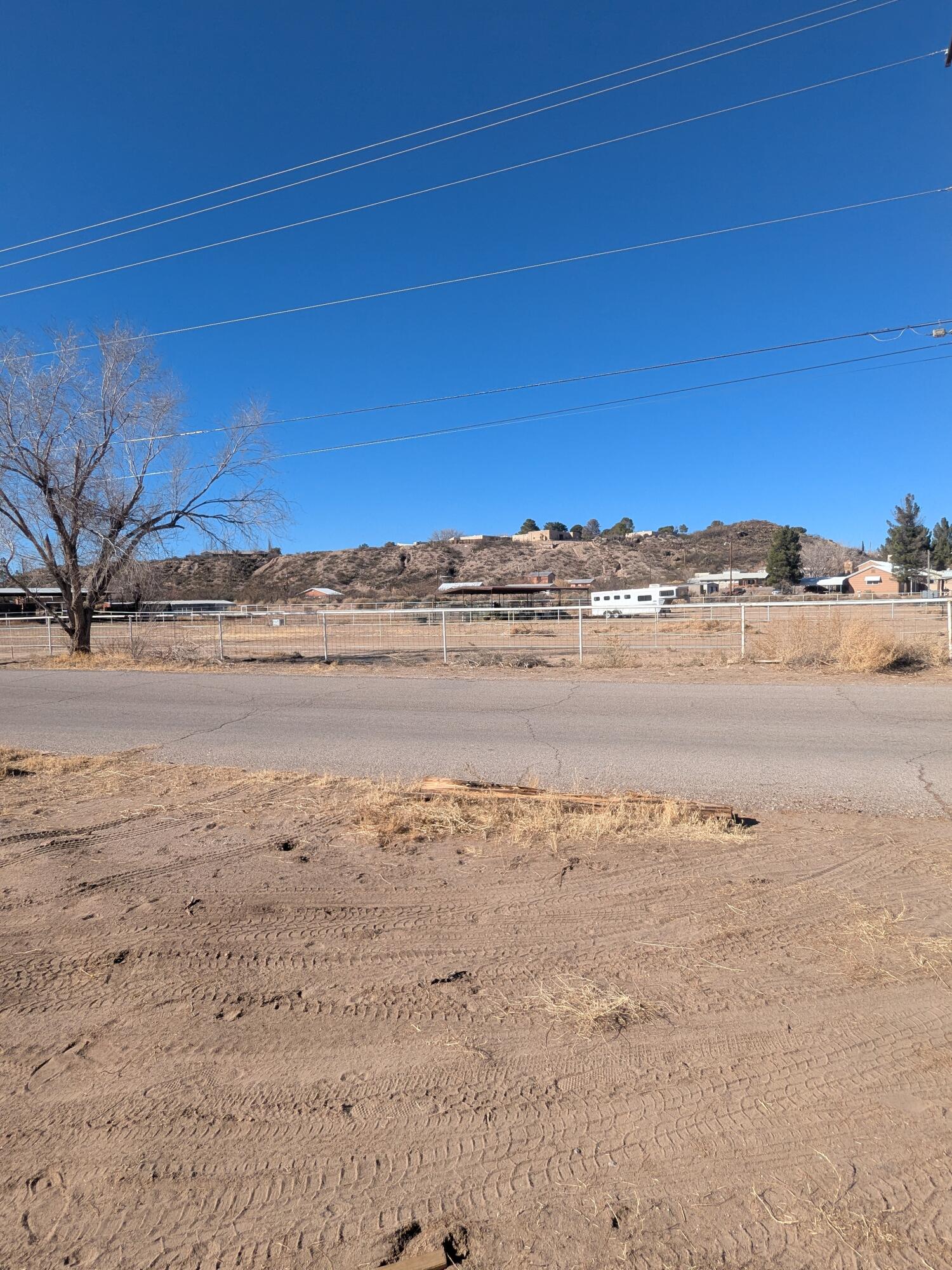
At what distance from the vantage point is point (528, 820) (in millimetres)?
6098

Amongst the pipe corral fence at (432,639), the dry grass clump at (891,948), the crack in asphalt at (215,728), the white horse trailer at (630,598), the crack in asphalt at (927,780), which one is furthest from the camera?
the white horse trailer at (630,598)

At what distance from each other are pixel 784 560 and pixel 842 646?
7524 cm

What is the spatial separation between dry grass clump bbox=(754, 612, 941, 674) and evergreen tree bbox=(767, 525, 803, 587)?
2823 inches

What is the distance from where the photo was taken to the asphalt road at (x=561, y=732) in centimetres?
770

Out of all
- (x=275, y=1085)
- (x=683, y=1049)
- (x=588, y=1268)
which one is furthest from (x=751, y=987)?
(x=275, y=1085)

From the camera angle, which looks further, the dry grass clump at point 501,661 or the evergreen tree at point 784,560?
the evergreen tree at point 784,560

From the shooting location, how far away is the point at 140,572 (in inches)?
944

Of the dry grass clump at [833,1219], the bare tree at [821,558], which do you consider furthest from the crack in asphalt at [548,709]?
the bare tree at [821,558]

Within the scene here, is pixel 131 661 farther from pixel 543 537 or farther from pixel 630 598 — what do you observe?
pixel 543 537

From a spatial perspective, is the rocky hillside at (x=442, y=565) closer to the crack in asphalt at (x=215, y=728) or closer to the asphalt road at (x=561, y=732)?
the asphalt road at (x=561, y=732)

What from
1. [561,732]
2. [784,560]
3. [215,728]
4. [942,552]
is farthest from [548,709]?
[942,552]

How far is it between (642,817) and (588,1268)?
401 cm

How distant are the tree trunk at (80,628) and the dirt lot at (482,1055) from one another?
66.9 feet

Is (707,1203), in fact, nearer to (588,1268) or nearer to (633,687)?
(588,1268)
